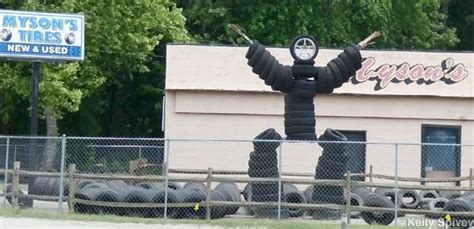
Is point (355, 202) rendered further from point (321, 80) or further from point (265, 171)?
point (321, 80)

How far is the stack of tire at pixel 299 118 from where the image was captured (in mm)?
27469

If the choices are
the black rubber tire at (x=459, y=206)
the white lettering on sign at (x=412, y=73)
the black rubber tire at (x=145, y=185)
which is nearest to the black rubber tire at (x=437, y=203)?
the black rubber tire at (x=459, y=206)

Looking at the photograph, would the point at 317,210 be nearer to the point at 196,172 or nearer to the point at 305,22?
the point at 196,172

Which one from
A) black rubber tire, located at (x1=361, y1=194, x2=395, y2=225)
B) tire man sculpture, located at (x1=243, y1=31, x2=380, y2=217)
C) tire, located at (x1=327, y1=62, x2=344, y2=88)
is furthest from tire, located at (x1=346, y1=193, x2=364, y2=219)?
tire, located at (x1=327, y1=62, x2=344, y2=88)

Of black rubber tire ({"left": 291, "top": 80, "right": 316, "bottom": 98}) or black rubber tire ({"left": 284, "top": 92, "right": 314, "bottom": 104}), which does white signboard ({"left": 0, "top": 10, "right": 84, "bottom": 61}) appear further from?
black rubber tire ({"left": 291, "top": 80, "right": 316, "bottom": 98})

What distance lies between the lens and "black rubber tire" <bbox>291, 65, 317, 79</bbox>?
2762cm

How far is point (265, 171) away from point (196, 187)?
1.78 meters

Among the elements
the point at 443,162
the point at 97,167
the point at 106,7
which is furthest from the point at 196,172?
the point at 106,7

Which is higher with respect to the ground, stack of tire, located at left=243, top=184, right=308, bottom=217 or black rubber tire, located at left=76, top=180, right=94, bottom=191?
black rubber tire, located at left=76, top=180, right=94, bottom=191

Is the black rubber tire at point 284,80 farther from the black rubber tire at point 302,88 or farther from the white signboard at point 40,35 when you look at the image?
the white signboard at point 40,35

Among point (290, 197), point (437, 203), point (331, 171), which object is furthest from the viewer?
point (437, 203)

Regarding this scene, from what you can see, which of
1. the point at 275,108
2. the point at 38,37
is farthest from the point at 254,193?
the point at 38,37

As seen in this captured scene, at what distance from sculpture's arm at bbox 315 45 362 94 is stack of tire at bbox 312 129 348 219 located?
190 centimetres

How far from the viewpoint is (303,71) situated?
90.7ft
